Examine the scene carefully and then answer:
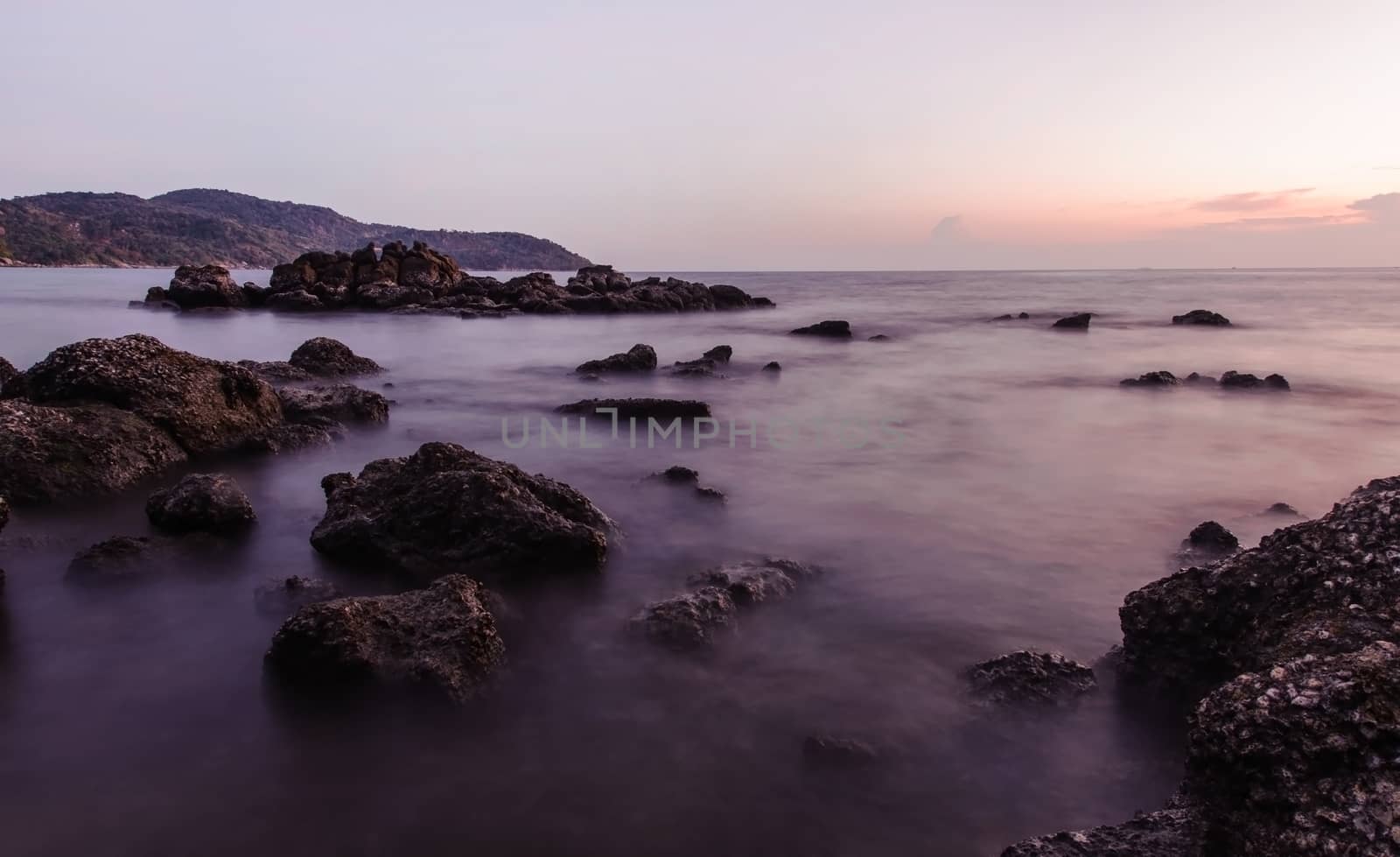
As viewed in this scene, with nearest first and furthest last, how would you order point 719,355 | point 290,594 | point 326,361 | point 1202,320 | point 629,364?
point 290,594
point 326,361
point 629,364
point 719,355
point 1202,320

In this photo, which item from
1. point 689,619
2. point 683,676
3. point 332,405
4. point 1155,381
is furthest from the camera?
point 1155,381

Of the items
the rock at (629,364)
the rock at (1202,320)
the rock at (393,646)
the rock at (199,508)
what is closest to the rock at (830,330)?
the rock at (629,364)

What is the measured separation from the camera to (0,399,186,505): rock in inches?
246

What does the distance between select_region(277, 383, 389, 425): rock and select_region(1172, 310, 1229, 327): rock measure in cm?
2993

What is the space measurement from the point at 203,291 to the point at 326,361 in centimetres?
2403

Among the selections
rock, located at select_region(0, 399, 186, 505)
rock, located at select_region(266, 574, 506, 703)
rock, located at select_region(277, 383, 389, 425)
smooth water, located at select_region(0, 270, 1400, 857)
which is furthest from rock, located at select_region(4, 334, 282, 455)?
rock, located at select_region(266, 574, 506, 703)

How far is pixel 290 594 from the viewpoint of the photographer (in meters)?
4.89

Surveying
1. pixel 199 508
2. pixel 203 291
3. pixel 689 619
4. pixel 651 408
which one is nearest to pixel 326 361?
pixel 651 408

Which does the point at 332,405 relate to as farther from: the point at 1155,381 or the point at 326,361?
the point at 1155,381

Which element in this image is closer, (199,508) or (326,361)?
(199,508)

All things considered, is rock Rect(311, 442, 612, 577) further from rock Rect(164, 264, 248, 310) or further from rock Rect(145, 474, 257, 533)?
rock Rect(164, 264, 248, 310)

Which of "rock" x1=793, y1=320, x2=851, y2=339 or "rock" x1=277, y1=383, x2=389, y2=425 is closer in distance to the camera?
"rock" x1=277, y1=383, x2=389, y2=425

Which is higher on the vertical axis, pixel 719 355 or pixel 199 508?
pixel 719 355

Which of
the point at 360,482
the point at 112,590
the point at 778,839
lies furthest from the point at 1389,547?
the point at 112,590
